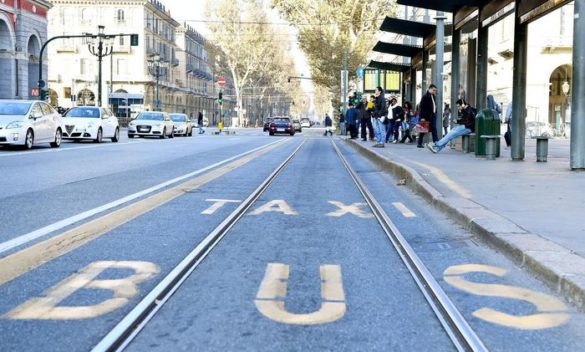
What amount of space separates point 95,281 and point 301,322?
154cm

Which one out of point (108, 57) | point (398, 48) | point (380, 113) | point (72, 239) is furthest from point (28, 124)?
point (108, 57)

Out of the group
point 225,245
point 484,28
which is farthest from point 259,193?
point 484,28

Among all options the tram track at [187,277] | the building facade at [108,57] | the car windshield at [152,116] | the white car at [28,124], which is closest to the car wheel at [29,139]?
the white car at [28,124]

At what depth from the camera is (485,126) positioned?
→ 622 inches

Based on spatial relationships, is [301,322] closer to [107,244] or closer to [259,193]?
[107,244]

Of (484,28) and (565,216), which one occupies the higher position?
(484,28)

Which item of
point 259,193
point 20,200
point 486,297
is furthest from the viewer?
point 259,193

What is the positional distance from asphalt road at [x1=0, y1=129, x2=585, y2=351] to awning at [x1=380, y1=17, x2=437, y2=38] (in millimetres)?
12187

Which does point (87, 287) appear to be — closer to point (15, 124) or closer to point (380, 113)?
point (15, 124)

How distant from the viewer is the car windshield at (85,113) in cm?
2688

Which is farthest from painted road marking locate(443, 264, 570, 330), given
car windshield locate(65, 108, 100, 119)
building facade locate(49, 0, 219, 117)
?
building facade locate(49, 0, 219, 117)

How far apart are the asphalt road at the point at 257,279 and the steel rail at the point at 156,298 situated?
6 cm

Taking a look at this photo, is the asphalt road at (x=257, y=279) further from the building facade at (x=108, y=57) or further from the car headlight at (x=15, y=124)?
the building facade at (x=108, y=57)

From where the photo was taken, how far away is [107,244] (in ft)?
19.1
